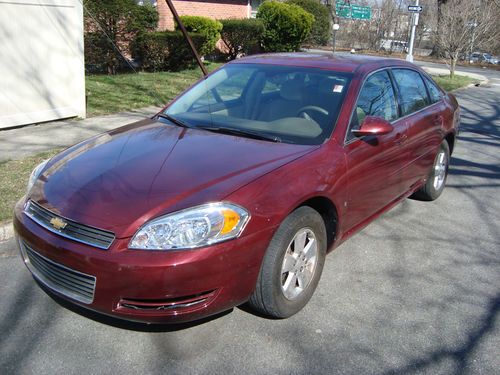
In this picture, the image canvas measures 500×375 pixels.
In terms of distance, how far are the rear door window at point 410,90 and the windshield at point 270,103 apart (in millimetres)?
921

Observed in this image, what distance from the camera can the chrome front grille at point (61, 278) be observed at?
9.02 feet

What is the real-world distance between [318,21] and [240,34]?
1995 cm

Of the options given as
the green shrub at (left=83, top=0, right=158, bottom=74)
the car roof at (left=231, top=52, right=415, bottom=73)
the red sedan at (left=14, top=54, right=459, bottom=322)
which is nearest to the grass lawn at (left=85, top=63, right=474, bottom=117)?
the green shrub at (left=83, top=0, right=158, bottom=74)

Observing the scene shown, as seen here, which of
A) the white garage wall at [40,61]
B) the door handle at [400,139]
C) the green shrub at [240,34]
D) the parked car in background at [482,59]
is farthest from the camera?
the parked car in background at [482,59]

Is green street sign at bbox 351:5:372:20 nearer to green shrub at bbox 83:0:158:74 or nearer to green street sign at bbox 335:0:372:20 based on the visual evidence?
green street sign at bbox 335:0:372:20

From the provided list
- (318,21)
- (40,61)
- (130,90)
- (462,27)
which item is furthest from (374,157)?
(318,21)

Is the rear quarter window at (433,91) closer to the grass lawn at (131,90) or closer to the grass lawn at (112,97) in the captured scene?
the grass lawn at (112,97)

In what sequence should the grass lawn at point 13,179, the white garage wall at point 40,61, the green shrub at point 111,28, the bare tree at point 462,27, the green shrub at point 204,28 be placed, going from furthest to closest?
the bare tree at point 462,27
the green shrub at point 204,28
the green shrub at point 111,28
the white garage wall at point 40,61
the grass lawn at point 13,179

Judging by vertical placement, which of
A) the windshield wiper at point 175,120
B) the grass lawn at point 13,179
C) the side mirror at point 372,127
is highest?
the side mirror at point 372,127

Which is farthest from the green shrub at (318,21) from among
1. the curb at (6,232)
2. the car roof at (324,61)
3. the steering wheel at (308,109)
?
the curb at (6,232)

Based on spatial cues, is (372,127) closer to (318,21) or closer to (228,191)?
(228,191)

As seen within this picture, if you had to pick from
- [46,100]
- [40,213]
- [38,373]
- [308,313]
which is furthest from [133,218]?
[46,100]

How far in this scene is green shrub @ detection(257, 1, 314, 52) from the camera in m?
23.0

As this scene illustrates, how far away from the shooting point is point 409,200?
5.73 m
